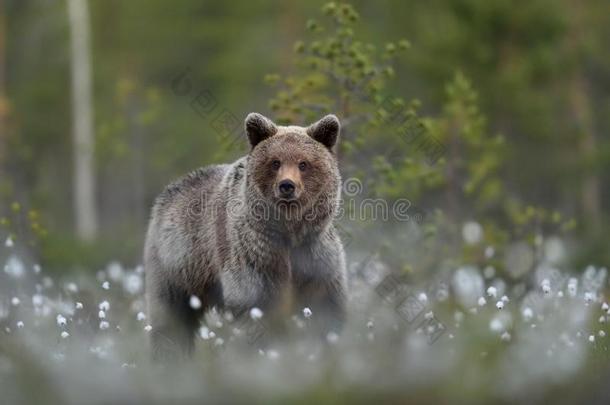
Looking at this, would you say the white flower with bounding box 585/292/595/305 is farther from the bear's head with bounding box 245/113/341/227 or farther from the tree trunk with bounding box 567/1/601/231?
the tree trunk with bounding box 567/1/601/231

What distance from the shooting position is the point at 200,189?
845 centimetres

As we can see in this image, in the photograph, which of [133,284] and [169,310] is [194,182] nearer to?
[169,310]

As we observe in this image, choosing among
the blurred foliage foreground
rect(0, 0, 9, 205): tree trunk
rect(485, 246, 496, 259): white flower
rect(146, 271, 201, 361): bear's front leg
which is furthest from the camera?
rect(0, 0, 9, 205): tree trunk

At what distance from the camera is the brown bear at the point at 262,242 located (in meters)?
7.45

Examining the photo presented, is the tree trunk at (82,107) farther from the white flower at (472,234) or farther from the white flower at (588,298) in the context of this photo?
the white flower at (588,298)

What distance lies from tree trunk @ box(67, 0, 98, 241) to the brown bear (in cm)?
1923

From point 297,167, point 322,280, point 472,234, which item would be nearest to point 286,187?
point 297,167

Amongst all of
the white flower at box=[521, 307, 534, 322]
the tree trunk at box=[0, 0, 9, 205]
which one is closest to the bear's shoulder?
the white flower at box=[521, 307, 534, 322]

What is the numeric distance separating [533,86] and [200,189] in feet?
51.2

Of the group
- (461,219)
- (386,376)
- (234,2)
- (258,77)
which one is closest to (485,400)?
(386,376)

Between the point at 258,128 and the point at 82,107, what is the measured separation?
69.6 feet

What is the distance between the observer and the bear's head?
7.43 metres

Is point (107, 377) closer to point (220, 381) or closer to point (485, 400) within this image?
point (220, 381)

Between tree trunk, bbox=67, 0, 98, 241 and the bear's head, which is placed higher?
tree trunk, bbox=67, 0, 98, 241
